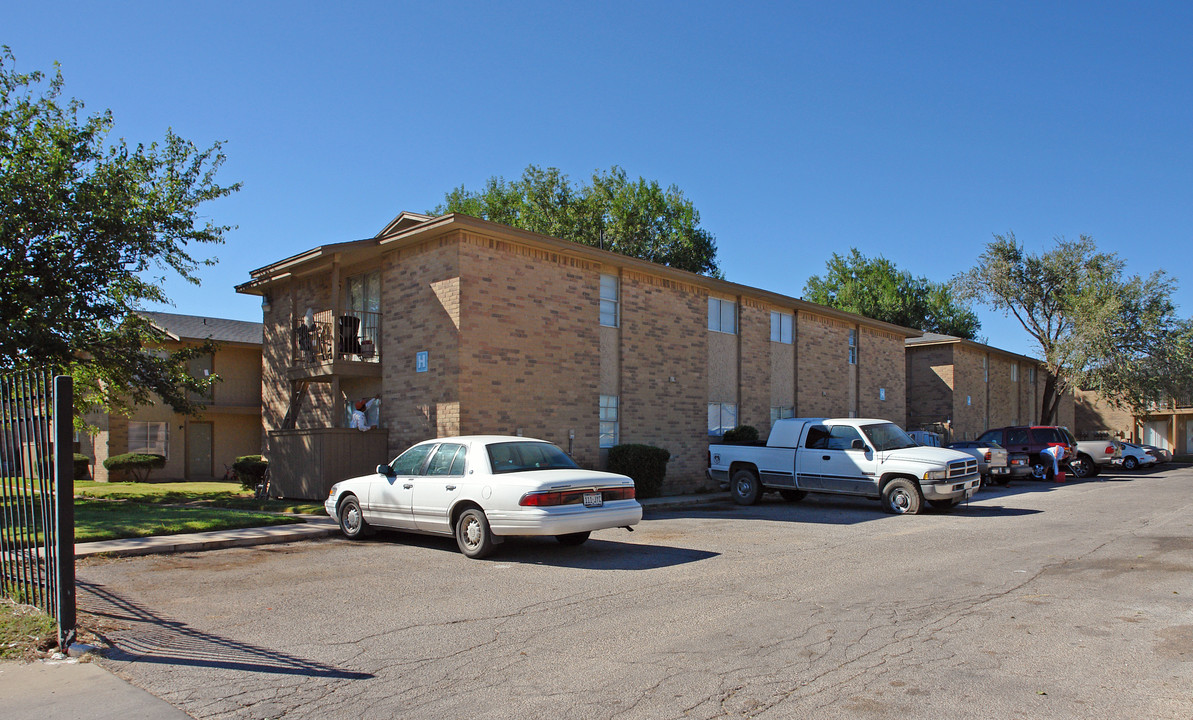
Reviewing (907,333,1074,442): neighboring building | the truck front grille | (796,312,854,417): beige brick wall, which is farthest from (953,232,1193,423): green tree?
the truck front grille

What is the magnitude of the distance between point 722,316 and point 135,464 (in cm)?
2001

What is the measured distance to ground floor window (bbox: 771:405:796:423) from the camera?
25781 mm

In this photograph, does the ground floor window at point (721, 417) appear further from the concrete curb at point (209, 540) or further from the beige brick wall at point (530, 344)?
the concrete curb at point (209, 540)

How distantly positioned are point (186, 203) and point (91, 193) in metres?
2.37

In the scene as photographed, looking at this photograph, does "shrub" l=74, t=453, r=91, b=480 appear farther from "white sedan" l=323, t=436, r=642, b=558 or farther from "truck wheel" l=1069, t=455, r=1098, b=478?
"truck wheel" l=1069, t=455, r=1098, b=478

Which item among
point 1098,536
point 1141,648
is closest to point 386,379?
point 1098,536

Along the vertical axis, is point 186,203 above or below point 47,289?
above

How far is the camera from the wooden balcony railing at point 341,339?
1781 centimetres

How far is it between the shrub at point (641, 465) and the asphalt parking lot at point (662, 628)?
6.38m

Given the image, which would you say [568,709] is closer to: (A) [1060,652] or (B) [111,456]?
(A) [1060,652]

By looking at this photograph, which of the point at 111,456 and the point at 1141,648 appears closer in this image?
the point at 1141,648

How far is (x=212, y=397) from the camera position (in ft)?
100

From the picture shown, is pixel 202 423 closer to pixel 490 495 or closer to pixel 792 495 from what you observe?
pixel 792 495

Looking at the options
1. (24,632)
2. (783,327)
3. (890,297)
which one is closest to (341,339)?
(24,632)
